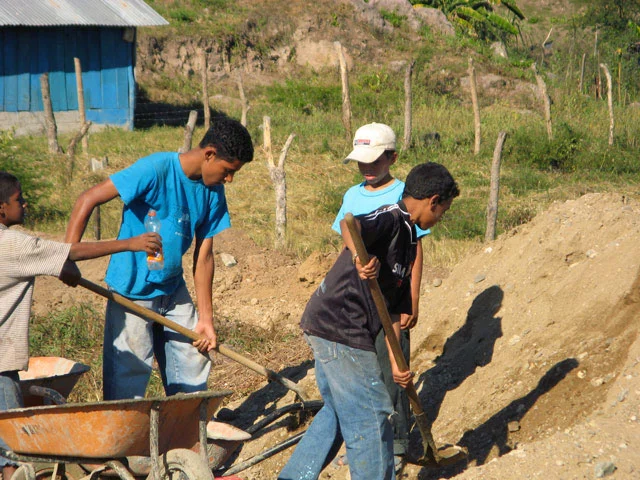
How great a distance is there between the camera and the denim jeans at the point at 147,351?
389cm

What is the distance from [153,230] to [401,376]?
1393 mm

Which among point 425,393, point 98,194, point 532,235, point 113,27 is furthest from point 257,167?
point 98,194

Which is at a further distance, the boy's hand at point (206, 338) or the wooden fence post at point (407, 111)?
the wooden fence post at point (407, 111)

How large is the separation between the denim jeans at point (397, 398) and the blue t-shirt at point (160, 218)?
1.13m

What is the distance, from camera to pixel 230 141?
3.68m

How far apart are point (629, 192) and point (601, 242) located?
21.6 ft

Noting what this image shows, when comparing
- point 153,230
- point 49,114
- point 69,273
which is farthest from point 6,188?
point 49,114

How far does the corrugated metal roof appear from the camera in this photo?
14.9 metres

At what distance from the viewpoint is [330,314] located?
3205 mm

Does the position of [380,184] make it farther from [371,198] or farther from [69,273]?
[69,273]

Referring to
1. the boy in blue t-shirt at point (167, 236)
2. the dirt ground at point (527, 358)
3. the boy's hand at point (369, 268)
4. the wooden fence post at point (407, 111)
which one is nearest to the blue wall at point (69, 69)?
the wooden fence post at point (407, 111)

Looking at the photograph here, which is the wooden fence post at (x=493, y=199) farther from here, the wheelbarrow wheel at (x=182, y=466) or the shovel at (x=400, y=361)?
the wheelbarrow wheel at (x=182, y=466)

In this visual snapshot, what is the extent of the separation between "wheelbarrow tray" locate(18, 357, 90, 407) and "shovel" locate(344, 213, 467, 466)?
1786mm

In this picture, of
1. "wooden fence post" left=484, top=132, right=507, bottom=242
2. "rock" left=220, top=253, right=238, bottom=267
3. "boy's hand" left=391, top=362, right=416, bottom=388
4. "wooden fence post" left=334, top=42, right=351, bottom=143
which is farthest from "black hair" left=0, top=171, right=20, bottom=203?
"wooden fence post" left=334, top=42, right=351, bottom=143
